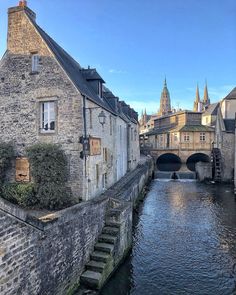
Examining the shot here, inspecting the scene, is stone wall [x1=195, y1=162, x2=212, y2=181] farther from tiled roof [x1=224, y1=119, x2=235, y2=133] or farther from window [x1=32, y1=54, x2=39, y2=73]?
window [x1=32, y1=54, x2=39, y2=73]

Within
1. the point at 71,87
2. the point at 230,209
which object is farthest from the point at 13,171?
the point at 230,209

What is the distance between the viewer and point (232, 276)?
10.1 metres

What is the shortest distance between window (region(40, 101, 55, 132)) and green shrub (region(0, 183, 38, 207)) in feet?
9.18

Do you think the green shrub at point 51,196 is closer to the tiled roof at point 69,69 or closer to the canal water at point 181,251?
the canal water at point 181,251

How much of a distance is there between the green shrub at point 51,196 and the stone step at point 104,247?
275 centimetres

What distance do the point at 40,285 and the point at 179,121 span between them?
4908cm

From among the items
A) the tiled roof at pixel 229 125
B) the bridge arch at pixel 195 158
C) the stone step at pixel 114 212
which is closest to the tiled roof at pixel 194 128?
the bridge arch at pixel 195 158

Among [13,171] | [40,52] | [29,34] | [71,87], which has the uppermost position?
[29,34]

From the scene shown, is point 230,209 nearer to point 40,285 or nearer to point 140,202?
point 140,202

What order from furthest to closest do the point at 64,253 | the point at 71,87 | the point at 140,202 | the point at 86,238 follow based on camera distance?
the point at 140,202 → the point at 71,87 → the point at 86,238 → the point at 64,253

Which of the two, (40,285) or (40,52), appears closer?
(40,285)

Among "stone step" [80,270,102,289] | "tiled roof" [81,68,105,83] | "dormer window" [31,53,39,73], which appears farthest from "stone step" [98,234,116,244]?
"tiled roof" [81,68,105,83]

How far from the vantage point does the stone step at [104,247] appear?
10.1 m

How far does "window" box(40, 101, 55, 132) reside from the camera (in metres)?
13.1
